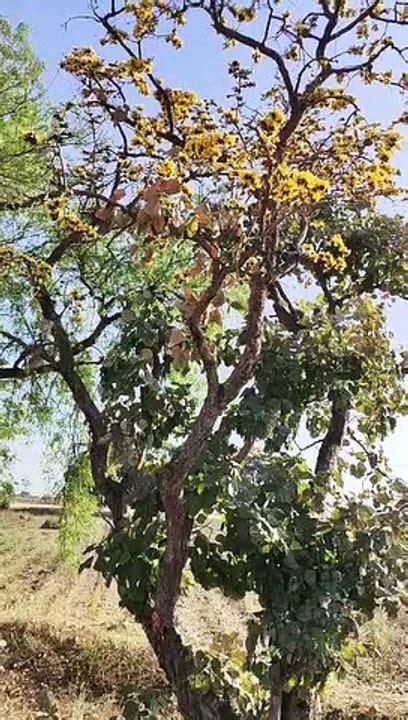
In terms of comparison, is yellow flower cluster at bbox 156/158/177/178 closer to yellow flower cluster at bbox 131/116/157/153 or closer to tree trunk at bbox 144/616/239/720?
yellow flower cluster at bbox 131/116/157/153

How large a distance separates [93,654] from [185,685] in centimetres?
356

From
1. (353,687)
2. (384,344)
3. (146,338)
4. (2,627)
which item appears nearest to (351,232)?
(384,344)

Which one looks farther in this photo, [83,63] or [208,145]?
[83,63]

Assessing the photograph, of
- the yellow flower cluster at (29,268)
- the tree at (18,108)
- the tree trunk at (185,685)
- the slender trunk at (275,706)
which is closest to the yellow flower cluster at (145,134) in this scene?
the yellow flower cluster at (29,268)

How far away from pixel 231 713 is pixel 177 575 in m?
0.68

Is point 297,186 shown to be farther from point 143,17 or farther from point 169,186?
point 143,17

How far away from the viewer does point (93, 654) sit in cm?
675

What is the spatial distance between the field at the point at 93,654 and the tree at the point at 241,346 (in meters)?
0.54

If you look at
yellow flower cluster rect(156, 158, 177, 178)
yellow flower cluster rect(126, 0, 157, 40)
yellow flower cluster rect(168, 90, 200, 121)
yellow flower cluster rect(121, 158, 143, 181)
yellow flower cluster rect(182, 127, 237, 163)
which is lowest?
yellow flower cluster rect(156, 158, 177, 178)

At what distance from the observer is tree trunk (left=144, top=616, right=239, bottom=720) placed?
342cm

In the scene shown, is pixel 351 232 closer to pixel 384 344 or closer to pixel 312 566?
pixel 384 344

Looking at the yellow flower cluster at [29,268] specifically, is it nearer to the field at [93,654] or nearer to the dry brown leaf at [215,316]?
the dry brown leaf at [215,316]

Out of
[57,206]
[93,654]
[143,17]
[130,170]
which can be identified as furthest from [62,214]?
[93,654]

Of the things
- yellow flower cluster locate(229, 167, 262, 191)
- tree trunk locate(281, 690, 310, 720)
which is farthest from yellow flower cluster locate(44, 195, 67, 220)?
tree trunk locate(281, 690, 310, 720)
